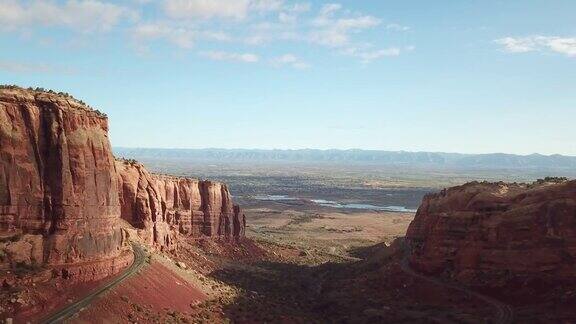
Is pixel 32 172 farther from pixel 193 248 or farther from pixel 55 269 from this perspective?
pixel 193 248

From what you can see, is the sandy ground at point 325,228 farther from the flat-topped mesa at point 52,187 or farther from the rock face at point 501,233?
the flat-topped mesa at point 52,187

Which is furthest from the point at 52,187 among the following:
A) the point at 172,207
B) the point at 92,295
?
the point at 172,207

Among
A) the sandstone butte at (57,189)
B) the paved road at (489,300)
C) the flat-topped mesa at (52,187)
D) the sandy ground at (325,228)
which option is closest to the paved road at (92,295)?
the sandstone butte at (57,189)

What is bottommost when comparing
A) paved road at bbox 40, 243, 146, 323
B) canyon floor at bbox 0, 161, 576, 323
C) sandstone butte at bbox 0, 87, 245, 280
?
canyon floor at bbox 0, 161, 576, 323

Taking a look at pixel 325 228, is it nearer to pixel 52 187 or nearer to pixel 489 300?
pixel 489 300

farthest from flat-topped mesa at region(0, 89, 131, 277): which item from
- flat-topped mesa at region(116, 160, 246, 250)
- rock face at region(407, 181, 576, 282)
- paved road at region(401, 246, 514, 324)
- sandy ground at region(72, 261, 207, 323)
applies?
rock face at region(407, 181, 576, 282)

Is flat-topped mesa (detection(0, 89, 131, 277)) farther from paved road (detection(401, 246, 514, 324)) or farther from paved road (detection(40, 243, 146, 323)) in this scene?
paved road (detection(401, 246, 514, 324))
